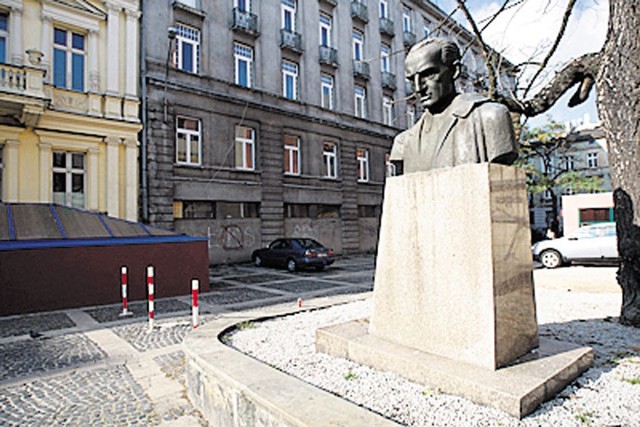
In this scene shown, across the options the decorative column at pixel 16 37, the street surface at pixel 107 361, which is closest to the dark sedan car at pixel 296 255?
the street surface at pixel 107 361

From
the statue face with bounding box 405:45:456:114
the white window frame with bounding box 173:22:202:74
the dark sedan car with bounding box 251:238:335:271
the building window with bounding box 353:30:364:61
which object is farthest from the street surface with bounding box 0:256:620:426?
the building window with bounding box 353:30:364:61

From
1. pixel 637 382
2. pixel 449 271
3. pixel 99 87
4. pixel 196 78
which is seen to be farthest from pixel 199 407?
pixel 196 78

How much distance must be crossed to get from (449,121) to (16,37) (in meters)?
14.8

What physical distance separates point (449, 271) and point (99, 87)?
15.1 meters

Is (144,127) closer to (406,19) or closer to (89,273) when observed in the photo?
(89,273)

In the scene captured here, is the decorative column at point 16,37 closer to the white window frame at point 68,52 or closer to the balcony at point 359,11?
the white window frame at point 68,52

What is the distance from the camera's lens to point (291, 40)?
2048 cm

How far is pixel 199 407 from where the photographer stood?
3.45m

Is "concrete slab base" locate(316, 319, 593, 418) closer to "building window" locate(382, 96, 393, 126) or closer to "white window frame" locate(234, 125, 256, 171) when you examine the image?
"white window frame" locate(234, 125, 256, 171)

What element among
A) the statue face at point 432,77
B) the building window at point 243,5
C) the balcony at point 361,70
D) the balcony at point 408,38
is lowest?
the statue face at point 432,77

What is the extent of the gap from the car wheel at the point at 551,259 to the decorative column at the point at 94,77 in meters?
16.6

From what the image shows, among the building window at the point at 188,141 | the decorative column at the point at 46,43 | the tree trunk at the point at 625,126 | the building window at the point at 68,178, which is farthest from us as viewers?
the building window at the point at 188,141

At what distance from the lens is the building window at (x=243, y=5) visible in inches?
734

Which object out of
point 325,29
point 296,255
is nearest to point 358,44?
point 325,29
